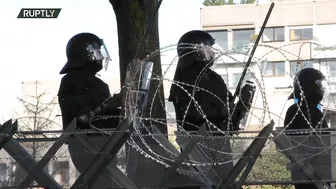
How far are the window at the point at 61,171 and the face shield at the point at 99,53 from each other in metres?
1.34

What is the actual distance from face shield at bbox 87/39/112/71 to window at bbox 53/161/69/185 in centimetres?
134

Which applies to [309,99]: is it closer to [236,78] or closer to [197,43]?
[236,78]

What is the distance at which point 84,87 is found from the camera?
23.7ft

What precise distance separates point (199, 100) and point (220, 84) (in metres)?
0.26

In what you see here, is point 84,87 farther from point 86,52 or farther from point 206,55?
point 206,55

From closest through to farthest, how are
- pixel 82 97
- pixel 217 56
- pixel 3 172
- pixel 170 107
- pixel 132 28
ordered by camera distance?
pixel 217 56
pixel 3 172
pixel 82 97
pixel 170 107
pixel 132 28

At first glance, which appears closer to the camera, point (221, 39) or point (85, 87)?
point (85, 87)

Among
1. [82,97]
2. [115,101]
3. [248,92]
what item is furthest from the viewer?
[82,97]

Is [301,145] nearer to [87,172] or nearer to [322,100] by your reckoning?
[322,100]

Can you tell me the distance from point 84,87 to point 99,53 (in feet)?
1.35

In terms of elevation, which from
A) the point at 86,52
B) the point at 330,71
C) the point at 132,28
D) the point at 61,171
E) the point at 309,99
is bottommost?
the point at 61,171

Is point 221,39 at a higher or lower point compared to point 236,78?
higher

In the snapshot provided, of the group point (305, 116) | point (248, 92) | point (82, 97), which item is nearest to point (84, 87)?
point (82, 97)

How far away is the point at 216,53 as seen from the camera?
632 centimetres
